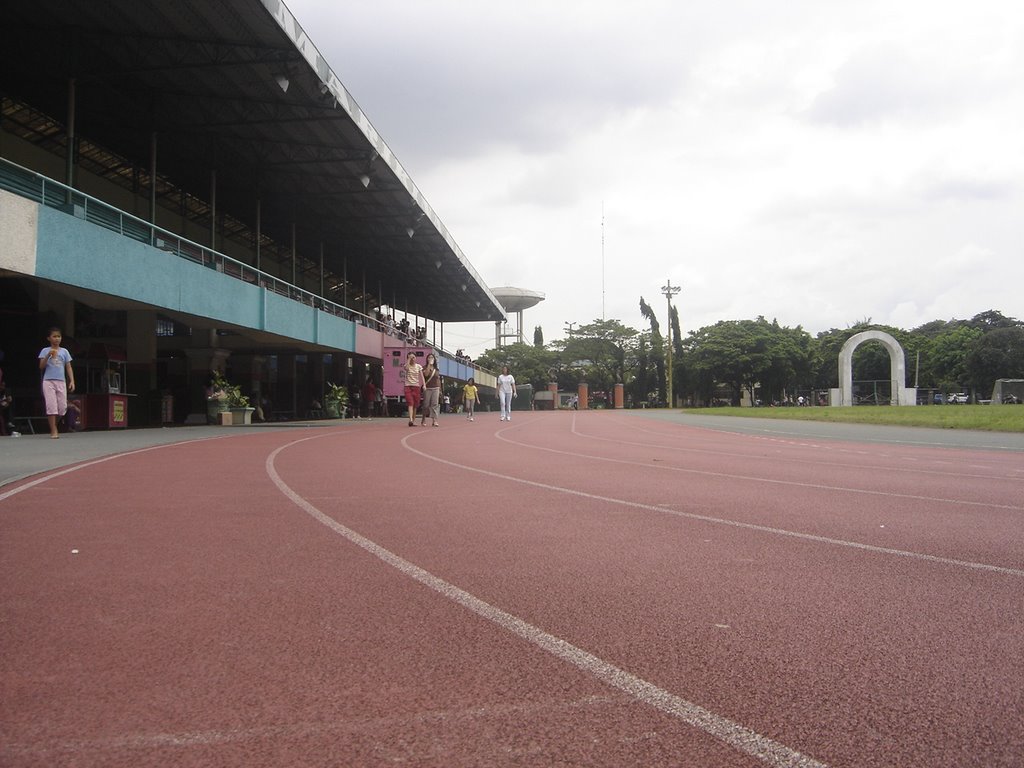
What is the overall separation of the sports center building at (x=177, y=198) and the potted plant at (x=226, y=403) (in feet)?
6.66

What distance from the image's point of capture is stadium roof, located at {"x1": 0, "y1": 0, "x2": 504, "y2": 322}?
58.7 ft

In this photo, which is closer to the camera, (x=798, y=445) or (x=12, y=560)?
(x=12, y=560)

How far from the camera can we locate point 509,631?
3262 millimetres

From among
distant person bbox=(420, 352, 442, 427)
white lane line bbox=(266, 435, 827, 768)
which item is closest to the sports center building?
distant person bbox=(420, 352, 442, 427)

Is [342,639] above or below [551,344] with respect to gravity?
below

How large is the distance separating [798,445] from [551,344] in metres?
63.8

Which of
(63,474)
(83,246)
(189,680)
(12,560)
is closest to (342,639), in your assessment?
(189,680)

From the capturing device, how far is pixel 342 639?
3.15 meters

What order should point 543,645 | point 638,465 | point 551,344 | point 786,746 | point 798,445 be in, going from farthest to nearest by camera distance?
point 551,344, point 798,445, point 638,465, point 543,645, point 786,746

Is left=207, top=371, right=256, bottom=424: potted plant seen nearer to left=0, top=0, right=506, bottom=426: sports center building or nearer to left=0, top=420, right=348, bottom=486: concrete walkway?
left=0, top=0, right=506, bottom=426: sports center building

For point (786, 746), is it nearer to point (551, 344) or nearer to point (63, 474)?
point (63, 474)

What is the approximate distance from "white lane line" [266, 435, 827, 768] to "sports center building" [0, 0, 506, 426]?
1324 cm

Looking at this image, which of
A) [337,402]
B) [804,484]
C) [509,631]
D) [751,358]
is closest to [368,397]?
[337,402]

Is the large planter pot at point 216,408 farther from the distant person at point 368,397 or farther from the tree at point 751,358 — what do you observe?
the tree at point 751,358
